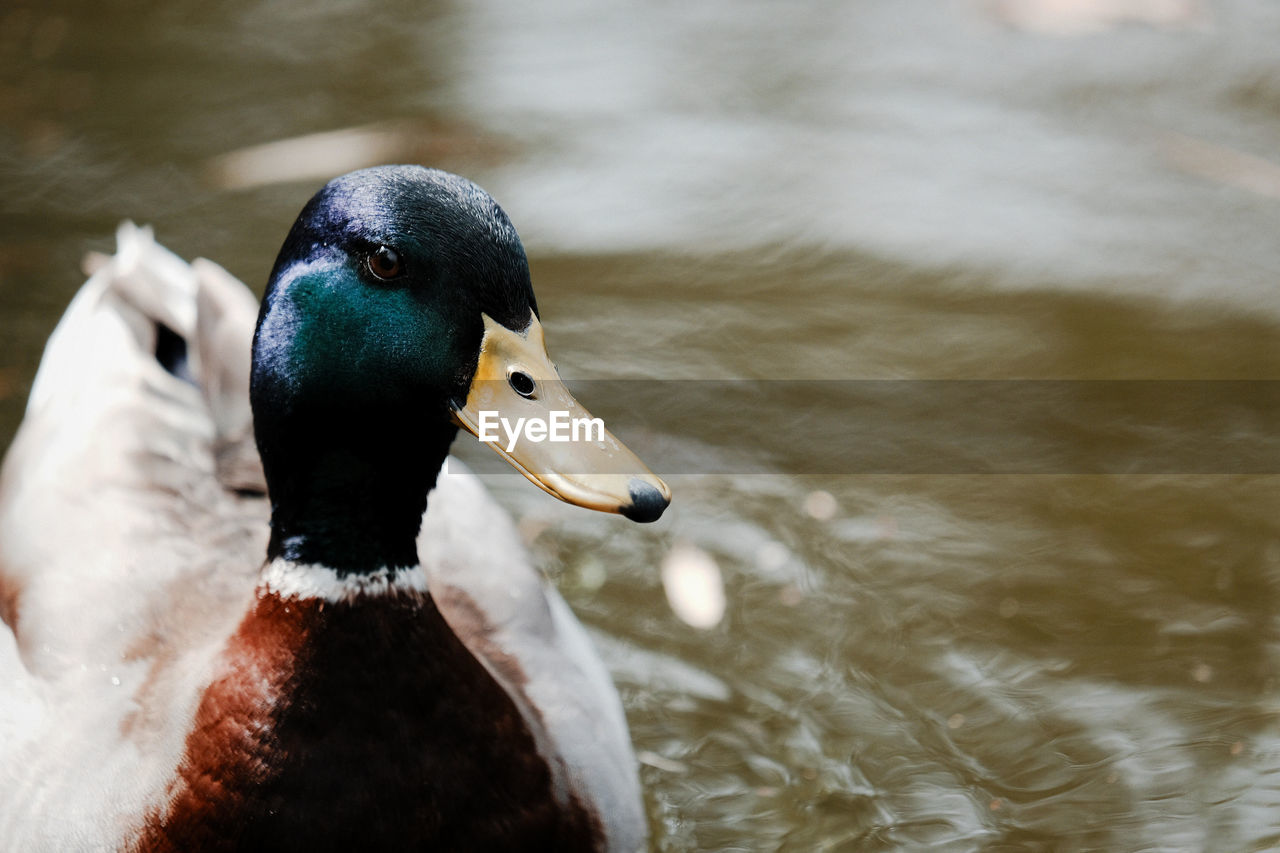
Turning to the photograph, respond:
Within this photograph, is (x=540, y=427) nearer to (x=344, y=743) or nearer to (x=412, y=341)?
(x=412, y=341)

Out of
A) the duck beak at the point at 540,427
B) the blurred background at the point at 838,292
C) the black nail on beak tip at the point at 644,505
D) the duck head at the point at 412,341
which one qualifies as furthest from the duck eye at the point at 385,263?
the blurred background at the point at 838,292

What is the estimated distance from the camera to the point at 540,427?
2.31 metres

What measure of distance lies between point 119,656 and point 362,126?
303 cm

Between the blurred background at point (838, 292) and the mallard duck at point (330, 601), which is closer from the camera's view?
the mallard duck at point (330, 601)

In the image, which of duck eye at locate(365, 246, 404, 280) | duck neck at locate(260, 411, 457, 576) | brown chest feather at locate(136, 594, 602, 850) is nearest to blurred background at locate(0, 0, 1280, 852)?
brown chest feather at locate(136, 594, 602, 850)

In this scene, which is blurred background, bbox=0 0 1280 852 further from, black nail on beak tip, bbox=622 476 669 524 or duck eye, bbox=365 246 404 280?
duck eye, bbox=365 246 404 280

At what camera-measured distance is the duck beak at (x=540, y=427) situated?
227cm

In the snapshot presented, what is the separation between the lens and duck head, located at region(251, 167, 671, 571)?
7.50 feet

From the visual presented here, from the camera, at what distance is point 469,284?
2305 millimetres

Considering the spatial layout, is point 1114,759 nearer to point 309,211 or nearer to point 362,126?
point 309,211

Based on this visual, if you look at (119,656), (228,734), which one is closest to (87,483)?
(119,656)

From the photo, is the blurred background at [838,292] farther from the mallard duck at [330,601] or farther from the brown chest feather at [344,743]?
the brown chest feather at [344,743]

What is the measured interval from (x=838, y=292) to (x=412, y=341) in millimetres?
2579

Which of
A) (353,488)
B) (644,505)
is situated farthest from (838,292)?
(644,505)
